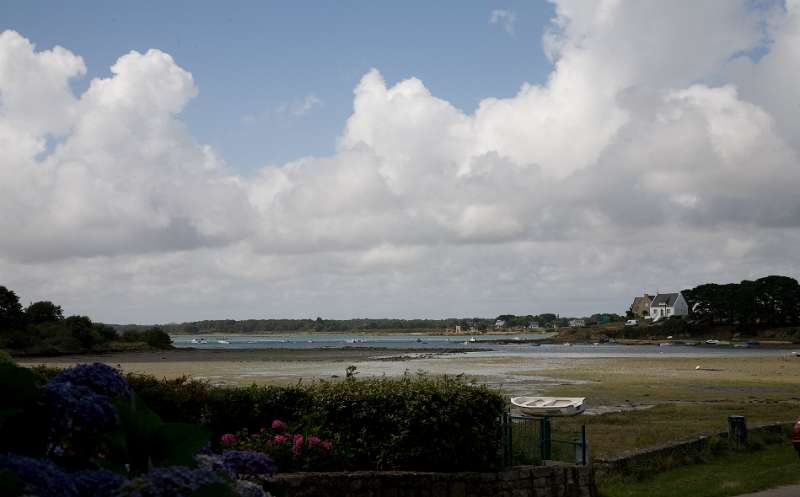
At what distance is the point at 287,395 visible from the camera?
→ 12641 mm

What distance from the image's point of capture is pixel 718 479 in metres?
15.5

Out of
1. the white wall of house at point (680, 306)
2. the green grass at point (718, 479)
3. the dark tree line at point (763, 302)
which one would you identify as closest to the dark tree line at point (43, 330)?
the green grass at point (718, 479)

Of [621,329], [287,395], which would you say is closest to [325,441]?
[287,395]

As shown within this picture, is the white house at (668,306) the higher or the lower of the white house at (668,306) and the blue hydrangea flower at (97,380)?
the higher

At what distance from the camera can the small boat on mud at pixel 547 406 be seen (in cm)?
2046

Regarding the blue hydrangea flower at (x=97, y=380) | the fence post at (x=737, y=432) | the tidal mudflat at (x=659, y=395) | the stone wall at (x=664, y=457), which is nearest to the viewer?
the blue hydrangea flower at (x=97, y=380)

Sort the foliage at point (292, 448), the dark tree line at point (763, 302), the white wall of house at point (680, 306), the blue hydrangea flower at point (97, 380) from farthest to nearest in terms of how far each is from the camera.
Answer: the white wall of house at point (680, 306), the dark tree line at point (763, 302), the foliage at point (292, 448), the blue hydrangea flower at point (97, 380)

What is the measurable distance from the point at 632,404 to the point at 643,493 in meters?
19.7

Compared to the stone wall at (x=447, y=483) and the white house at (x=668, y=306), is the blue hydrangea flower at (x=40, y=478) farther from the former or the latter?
the white house at (x=668, y=306)

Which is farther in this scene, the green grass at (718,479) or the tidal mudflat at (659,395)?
the tidal mudflat at (659,395)

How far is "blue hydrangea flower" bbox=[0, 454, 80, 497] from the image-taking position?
233 cm

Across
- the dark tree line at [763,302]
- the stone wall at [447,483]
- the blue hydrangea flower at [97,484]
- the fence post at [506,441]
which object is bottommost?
the stone wall at [447,483]

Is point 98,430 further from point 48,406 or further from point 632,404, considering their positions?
point 632,404

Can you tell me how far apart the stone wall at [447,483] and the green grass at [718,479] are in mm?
1666
